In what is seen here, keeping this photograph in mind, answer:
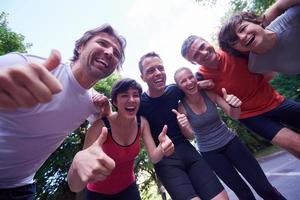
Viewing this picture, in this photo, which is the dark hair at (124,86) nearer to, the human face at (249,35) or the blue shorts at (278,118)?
the human face at (249,35)

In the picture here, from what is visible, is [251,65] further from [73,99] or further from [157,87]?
[73,99]

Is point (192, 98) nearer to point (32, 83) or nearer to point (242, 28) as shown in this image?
point (242, 28)

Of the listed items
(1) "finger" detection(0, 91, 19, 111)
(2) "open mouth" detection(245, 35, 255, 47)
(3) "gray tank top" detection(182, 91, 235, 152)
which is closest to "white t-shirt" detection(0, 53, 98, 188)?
(1) "finger" detection(0, 91, 19, 111)

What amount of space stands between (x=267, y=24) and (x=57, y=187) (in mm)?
13667

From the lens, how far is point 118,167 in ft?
10.6

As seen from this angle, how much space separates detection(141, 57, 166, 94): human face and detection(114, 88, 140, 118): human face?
340mm

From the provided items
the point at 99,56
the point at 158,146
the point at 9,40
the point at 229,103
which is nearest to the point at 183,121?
Result: the point at 158,146

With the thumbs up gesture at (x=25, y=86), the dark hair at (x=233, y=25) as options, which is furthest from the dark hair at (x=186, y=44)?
the thumbs up gesture at (x=25, y=86)

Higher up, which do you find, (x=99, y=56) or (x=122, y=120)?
(x=99, y=56)

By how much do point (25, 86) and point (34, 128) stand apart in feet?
5.36

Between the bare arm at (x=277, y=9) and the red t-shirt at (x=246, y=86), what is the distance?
0.60m

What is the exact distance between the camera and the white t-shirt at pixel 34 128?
247cm

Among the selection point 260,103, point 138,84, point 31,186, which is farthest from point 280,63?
point 31,186

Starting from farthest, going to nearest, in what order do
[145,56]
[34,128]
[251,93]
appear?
[145,56], [251,93], [34,128]
